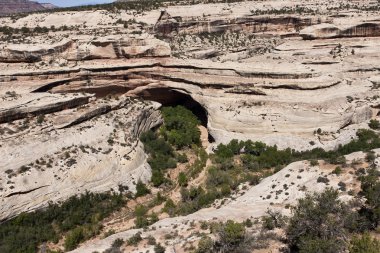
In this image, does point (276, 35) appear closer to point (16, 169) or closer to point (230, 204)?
point (230, 204)

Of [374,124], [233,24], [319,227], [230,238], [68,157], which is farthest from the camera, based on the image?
[233,24]

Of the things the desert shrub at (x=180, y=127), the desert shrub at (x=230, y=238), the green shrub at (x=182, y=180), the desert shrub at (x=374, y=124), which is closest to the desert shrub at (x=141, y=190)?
the green shrub at (x=182, y=180)

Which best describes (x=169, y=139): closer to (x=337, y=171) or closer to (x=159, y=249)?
(x=337, y=171)

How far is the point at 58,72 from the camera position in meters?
33.1

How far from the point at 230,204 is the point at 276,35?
34.4m

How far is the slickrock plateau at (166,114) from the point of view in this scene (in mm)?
22375

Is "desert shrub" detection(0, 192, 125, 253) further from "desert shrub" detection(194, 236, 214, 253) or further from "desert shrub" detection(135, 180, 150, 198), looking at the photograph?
"desert shrub" detection(194, 236, 214, 253)

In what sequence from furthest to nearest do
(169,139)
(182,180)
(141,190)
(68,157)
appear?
1. (169,139)
2. (182,180)
3. (141,190)
4. (68,157)

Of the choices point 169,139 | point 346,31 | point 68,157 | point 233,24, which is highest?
point 233,24

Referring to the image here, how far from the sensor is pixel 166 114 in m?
38.3

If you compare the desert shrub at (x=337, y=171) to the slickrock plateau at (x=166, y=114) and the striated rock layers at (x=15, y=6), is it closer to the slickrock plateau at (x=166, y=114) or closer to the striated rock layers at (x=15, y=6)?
the slickrock plateau at (x=166, y=114)

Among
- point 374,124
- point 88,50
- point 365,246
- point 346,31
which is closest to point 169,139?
A: point 88,50

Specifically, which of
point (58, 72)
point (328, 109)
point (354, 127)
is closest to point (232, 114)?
point (328, 109)

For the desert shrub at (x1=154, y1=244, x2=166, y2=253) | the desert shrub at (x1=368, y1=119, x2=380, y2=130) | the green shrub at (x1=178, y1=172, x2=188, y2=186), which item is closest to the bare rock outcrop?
the desert shrub at (x1=368, y1=119, x2=380, y2=130)
